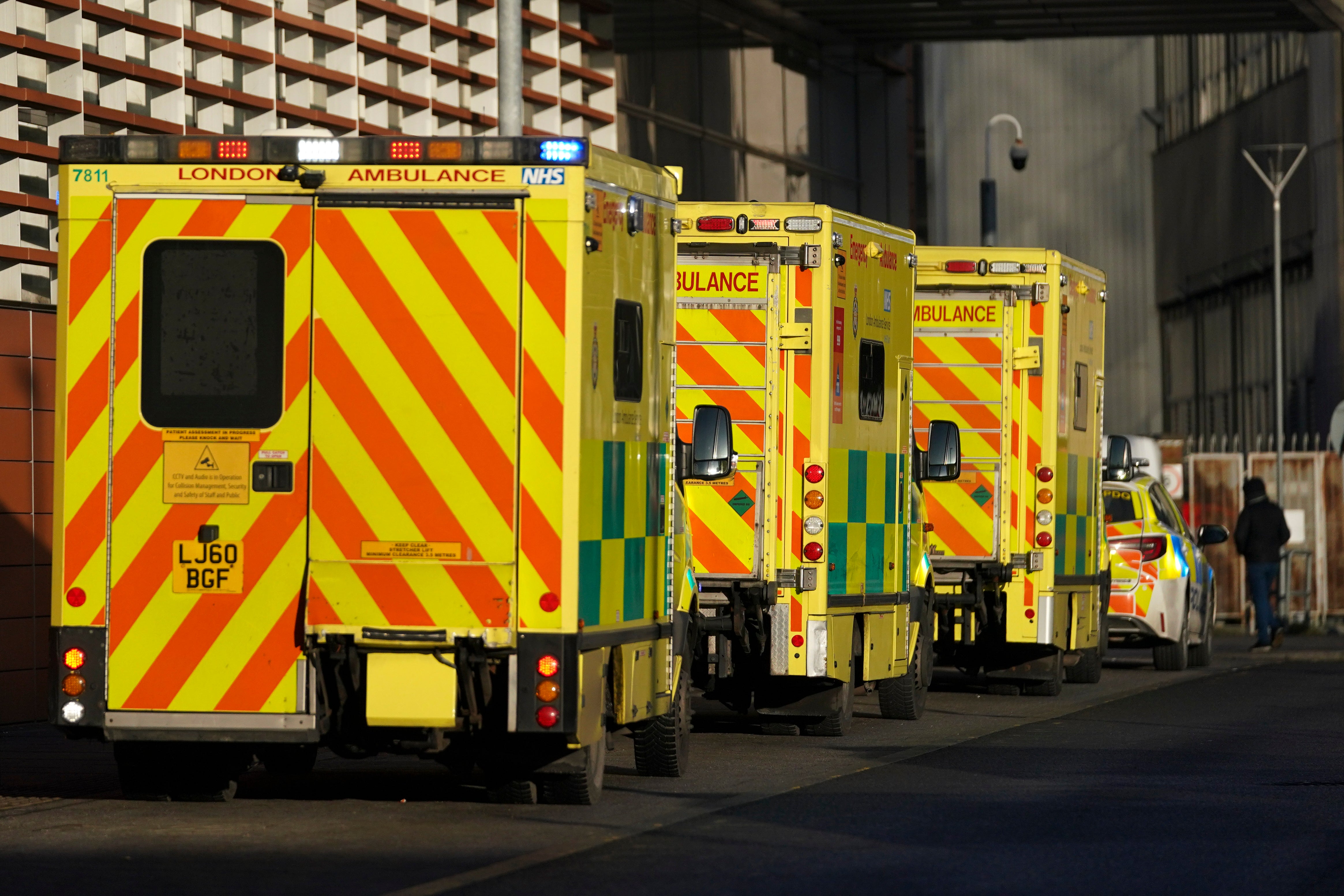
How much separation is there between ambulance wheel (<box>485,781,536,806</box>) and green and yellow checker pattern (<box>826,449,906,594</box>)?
155 inches

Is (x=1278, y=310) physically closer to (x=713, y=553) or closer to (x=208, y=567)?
(x=713, y=553)

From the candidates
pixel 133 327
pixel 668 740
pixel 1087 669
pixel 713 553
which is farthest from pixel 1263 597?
pixel 133 327

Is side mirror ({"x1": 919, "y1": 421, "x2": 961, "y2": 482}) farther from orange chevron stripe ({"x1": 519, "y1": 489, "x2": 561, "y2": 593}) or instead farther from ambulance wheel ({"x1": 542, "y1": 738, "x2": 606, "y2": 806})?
orange chevron stripe ({"x1": 519, "y1": 489, "x2": 561, "y2": 593})

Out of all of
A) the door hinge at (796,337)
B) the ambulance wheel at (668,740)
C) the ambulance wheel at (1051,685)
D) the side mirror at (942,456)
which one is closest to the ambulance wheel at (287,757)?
the ambulance wheel at (668,740)

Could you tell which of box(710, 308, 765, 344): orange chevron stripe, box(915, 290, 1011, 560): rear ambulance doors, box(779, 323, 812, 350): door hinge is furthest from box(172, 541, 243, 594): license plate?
box(915, 290, 1011, 560): rear ambulance doors

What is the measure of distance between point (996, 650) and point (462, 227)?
34.0 ft

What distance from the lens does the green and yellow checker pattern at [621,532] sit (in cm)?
1084

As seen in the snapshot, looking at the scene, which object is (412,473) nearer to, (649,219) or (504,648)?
(504,648)

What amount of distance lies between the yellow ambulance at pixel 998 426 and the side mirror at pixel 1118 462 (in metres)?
4.07

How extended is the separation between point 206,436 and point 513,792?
234 cm

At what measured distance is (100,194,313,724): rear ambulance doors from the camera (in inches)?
424

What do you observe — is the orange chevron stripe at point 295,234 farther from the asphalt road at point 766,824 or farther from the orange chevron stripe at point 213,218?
the asphalt road at point 766,824

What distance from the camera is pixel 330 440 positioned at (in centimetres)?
1080

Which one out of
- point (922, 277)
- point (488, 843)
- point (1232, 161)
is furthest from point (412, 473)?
point (1232, 161)
